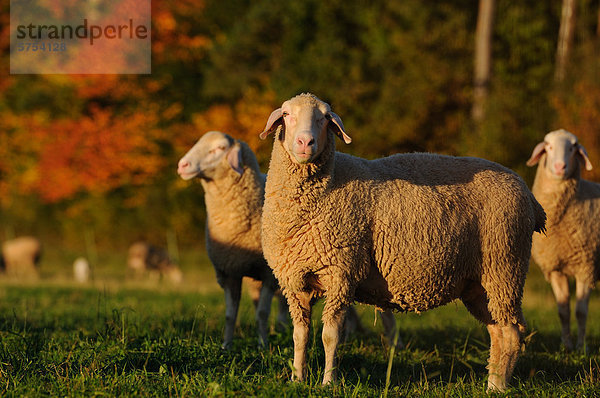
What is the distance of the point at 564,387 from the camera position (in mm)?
4871

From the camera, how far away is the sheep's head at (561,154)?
7.13 metres

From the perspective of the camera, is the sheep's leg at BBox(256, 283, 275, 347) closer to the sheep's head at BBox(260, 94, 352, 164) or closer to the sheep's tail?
the sheep's head at BBox(260, 94, 352, 164)

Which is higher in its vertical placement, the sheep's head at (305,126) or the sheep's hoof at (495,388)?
the sheep's head at (305,126)

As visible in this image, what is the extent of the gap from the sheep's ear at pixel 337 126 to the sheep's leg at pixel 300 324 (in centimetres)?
113

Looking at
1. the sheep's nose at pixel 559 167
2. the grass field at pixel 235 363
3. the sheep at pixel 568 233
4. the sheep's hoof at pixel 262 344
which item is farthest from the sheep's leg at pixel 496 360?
the sheep's nose at pixel 559 167

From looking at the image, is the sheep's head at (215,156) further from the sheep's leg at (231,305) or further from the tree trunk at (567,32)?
the tree trunk at (567,32)

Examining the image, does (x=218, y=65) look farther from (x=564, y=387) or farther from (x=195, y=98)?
(x=564, y=387)

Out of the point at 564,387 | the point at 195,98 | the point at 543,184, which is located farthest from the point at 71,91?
the point at 564,387

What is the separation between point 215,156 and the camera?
275 inches

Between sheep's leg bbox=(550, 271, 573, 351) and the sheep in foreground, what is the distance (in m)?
3.01

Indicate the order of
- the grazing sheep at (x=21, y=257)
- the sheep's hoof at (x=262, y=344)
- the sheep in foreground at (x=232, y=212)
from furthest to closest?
the grazing sheep at (x=21, y=257)
the sheep in foreground at (x=232, y=212)
the sheep's hoof at (x=262, y=344)

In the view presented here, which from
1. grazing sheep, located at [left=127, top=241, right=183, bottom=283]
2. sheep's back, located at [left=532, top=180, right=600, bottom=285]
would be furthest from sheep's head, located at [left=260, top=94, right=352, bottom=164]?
grazing sheep, located at [left=127, top=241, right=183, bottom=283]

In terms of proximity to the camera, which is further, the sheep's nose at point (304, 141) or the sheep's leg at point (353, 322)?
the sheep's leg at point (353, 322)

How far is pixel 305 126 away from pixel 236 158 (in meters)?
2.41
